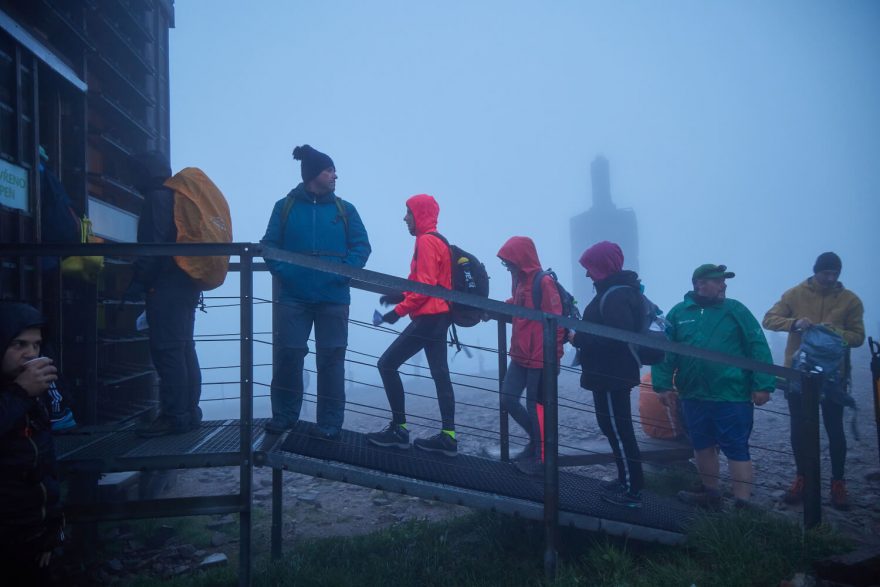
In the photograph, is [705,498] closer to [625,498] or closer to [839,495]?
[625,498]

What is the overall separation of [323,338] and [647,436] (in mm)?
3867

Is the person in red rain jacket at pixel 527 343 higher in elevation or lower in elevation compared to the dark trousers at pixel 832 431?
higher

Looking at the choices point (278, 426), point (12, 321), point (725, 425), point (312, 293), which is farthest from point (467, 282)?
point (12, 321)

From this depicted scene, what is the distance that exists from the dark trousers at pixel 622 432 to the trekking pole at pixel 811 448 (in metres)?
1.02

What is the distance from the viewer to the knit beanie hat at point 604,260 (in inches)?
156

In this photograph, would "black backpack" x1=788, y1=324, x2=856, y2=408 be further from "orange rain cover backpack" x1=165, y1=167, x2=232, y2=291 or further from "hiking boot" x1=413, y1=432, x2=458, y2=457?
"orange rain cover backpack" x1=165, y1=167, x2=232, y2=291

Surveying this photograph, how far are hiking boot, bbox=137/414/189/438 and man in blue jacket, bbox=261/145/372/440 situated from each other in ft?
2.07

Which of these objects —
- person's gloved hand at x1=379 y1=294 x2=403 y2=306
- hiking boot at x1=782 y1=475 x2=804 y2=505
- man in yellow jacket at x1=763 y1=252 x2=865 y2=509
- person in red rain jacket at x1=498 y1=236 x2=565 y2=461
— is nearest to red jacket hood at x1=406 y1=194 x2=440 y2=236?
person's gloved hand at x1=379 y1=294 x2=403 y2=306

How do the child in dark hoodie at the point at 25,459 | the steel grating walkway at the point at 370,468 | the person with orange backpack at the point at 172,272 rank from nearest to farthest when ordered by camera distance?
the child in dark hoodie at the point at 25,459, the steel grating walkway at the point at 370,468, the person with orange backpack at the point at 172,272

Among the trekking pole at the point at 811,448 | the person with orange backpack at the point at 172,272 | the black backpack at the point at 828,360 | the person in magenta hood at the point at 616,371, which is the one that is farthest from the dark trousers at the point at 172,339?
the black backpack at the point at 828,360

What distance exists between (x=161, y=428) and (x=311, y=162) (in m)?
2.08

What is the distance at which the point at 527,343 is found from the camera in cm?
431

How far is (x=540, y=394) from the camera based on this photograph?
14.0 feet

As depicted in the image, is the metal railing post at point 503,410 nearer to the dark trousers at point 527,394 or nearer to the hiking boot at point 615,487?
the dark trousers at point 527,394
